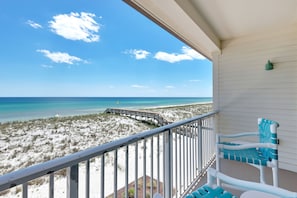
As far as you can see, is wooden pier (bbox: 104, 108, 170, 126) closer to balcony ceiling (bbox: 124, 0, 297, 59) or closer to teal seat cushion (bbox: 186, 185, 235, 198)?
balcony ceiling (bbox: 124, 0, 297, 59)

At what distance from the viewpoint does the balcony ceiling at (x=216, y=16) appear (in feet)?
6.45

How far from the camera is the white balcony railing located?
25.9 inches

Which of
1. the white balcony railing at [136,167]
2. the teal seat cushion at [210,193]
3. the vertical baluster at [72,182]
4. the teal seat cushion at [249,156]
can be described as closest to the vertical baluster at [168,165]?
the white balcony railing at [136,167]

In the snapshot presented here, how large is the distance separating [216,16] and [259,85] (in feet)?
4.71

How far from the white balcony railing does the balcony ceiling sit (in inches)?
49.0

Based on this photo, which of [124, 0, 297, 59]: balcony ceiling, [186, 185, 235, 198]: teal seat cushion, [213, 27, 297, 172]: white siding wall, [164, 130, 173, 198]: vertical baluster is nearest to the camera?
[186, 185, 235, 198]: teal seat cushion

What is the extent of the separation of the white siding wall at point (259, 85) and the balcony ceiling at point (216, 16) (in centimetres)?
27

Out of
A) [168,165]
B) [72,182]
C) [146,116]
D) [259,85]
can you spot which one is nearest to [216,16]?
[259,85]

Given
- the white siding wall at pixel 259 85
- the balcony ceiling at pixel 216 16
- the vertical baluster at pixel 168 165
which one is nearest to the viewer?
the vertical baluster at pixel 168 165

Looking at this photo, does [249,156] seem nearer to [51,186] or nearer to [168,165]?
[168,165]

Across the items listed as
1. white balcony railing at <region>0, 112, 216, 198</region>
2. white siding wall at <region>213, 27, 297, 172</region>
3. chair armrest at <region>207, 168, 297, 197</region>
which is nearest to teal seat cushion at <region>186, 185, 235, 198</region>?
chair armrest at <region>207, 168, 297, 197</region>

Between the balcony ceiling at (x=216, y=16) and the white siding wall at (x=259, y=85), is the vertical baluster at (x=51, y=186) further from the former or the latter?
the white siding wall at (x=259, y=85)

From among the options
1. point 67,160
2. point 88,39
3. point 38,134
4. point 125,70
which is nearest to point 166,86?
point 125,70

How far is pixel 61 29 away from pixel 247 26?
42.0ft
